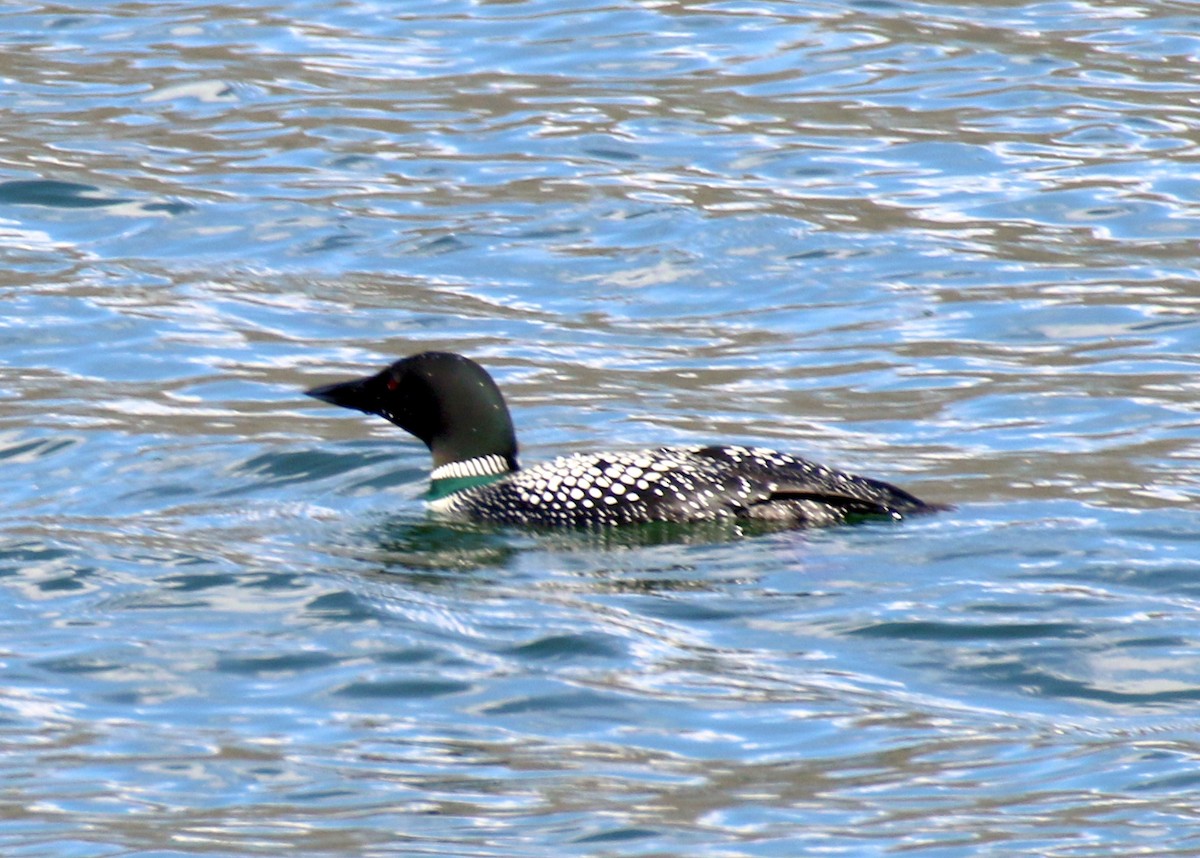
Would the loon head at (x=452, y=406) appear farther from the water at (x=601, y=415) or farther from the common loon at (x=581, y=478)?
the water at (x=601, y=415)

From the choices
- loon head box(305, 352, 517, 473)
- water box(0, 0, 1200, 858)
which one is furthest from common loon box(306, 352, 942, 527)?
water box(0, 0, 1200, 858)

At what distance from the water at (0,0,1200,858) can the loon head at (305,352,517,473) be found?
11.4 inches

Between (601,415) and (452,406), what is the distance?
1.23 metres

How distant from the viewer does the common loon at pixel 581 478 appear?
7.20 m

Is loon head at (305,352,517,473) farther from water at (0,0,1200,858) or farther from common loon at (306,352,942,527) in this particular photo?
water at (0,0,1200,858)

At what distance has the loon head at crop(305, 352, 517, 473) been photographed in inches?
308

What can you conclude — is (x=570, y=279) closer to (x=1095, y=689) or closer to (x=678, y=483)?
(x=678, y=483)

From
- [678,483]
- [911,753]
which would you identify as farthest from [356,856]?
[678,483]

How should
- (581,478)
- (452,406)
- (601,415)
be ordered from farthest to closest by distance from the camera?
(601,415), (452,406), (581,478)

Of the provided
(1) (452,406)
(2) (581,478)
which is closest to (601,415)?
(1) (452,406)

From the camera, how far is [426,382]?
789 cm

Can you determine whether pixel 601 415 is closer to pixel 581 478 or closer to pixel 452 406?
pixel 452 406

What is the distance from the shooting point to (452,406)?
7.86 metres

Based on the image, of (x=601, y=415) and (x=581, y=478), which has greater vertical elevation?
(x=581, y=478)
